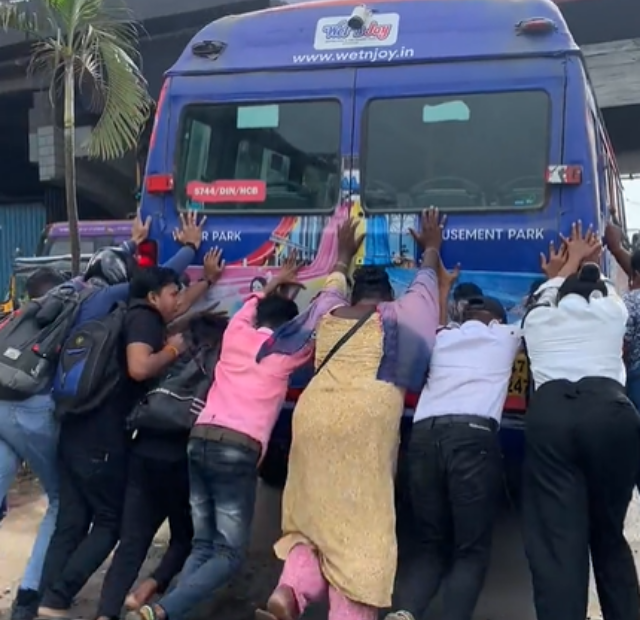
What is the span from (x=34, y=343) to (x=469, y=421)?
2.26 m

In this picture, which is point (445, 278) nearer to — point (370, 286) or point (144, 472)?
point (370, 286)

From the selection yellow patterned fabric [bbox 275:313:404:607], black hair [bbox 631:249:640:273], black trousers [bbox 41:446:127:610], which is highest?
black hair [bbox 631:249:640:273]

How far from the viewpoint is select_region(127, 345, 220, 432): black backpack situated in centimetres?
470

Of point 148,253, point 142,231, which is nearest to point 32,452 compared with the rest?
point 148,253

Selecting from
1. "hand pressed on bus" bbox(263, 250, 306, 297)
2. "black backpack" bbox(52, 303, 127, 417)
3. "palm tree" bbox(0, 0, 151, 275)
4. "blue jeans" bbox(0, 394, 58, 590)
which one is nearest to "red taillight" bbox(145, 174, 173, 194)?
"hand pressed on bus" bbox(263, 250, 306, 297)

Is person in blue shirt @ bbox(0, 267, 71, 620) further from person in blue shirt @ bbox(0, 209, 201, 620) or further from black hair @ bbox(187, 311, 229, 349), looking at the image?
black hair @ bbox(187, 311, 229, 349)

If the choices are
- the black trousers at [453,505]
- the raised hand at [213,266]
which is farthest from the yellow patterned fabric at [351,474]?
the raised hand at [213,266]

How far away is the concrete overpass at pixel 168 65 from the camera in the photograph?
15.0 metres

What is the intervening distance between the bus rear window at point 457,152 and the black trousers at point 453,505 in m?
1.38

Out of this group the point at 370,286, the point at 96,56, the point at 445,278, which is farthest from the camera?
the point at 96,56

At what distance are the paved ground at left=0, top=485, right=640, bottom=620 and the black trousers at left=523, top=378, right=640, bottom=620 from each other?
978 millimetres

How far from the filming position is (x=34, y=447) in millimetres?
4969

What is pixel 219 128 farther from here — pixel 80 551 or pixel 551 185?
pixel 80 551

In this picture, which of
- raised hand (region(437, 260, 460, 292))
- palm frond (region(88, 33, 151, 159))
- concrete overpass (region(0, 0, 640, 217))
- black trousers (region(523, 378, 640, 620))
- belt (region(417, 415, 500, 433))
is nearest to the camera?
black trousers (region(523, 378, 640, 620))
